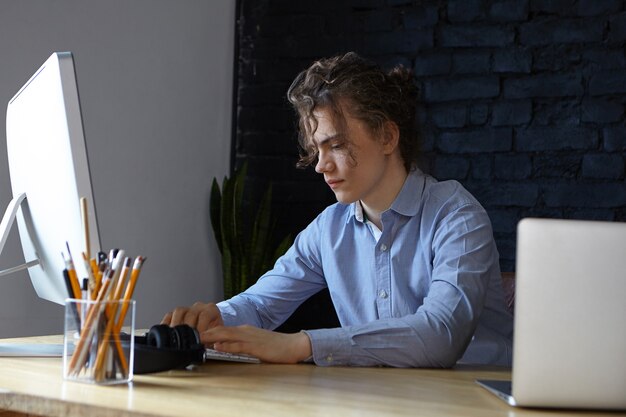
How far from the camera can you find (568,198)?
3.33 metres

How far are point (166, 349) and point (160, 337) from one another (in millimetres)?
54

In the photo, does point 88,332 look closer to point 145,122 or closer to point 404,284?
point 404,284

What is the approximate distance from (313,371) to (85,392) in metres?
0.46

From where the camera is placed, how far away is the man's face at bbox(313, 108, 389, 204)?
215cm

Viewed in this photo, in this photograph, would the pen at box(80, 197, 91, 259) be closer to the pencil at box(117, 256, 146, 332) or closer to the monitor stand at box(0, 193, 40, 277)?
the pencil at box(117, 256, 146, 332)

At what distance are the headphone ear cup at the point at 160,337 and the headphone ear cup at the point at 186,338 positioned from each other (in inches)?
0.5

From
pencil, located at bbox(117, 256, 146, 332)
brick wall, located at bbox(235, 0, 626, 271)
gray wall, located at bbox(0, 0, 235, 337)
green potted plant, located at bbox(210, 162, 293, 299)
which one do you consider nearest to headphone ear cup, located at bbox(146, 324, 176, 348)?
pencil, located at bbox(117, 256, 146, 332)

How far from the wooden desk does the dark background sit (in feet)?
5.90

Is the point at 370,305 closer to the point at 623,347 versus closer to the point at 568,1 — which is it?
the point at 623,347

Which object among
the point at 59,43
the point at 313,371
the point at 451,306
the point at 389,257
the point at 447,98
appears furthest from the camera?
the point at 447,98

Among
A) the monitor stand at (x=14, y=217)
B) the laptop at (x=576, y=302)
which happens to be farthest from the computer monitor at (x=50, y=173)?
the laptop at (x=576, y=302)

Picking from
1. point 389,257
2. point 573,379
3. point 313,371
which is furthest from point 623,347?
point 389,257

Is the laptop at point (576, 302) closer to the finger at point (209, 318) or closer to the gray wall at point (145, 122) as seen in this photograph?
the finger at point (209, 318)

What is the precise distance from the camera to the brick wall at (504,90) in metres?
3.28
